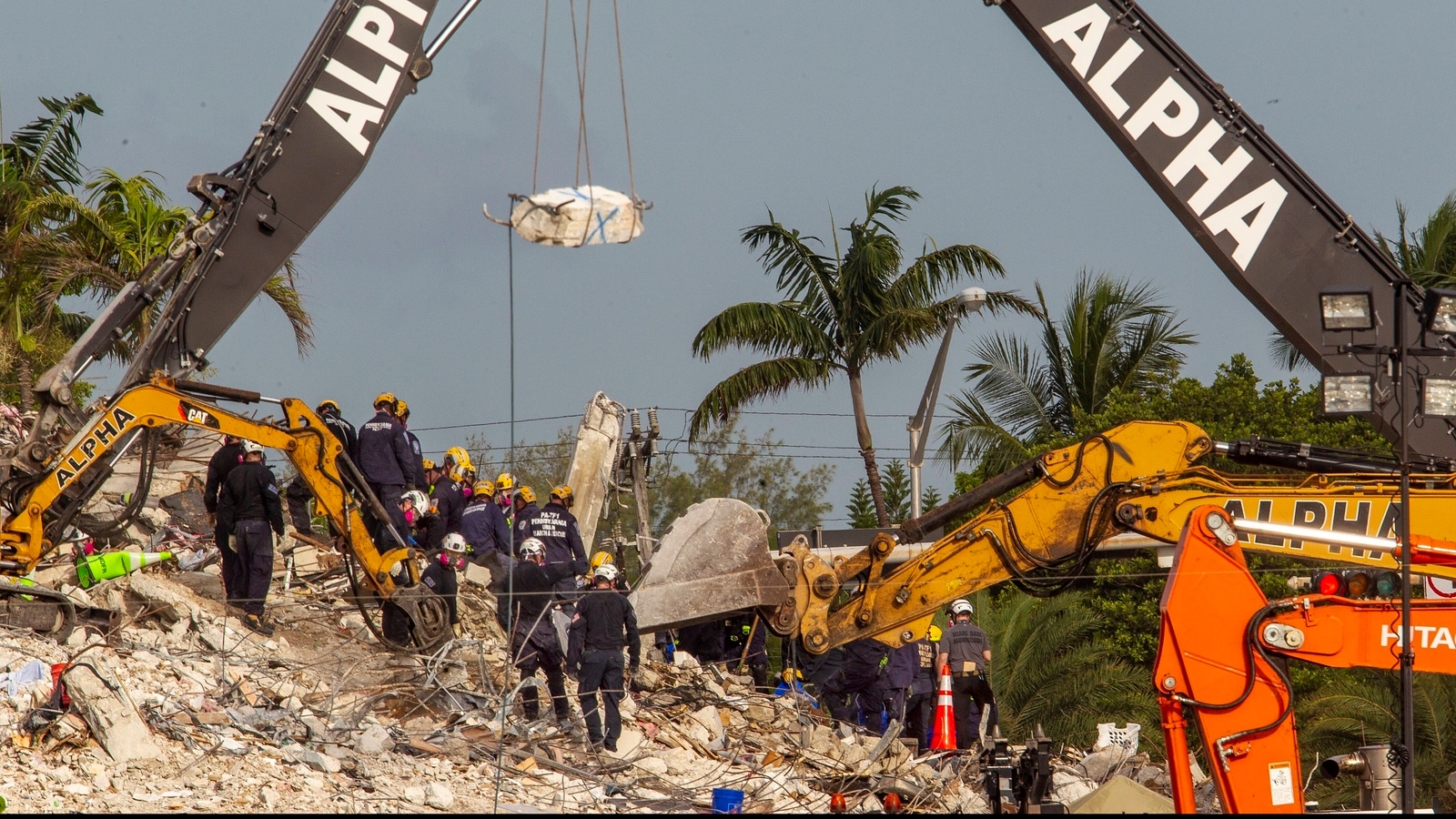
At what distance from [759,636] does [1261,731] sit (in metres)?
9.88

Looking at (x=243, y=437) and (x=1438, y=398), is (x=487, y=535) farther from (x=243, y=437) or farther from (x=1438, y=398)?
(x=1438, y=398)

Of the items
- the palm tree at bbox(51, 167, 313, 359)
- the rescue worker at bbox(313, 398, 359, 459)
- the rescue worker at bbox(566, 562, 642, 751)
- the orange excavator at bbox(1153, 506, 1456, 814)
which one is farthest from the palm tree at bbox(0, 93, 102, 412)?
the orange excavator at bbox(1153, 506, 1456, 814)

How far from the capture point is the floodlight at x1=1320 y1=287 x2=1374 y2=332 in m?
Answer: 10.1

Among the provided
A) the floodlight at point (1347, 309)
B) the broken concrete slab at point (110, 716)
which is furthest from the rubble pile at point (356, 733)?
the floodlight at point (1347, 309)

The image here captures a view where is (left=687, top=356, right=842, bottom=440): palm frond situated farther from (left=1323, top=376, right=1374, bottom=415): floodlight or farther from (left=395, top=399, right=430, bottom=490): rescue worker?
(left=1323, top=376, right=1374, bottom=415): floodlight

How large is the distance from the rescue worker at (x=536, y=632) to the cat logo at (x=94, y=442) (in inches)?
148

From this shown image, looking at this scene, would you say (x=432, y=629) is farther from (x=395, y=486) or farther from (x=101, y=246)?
(x=101, y=246)

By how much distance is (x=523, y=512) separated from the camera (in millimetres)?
16641

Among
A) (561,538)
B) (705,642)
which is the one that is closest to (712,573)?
(561,538)

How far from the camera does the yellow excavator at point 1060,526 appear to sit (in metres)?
10.8

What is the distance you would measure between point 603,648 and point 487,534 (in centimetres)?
397

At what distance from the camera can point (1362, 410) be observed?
10141 mm

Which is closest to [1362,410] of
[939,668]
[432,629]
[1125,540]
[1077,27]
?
[1077,27]

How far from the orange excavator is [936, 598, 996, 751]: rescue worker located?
6.69 metres
